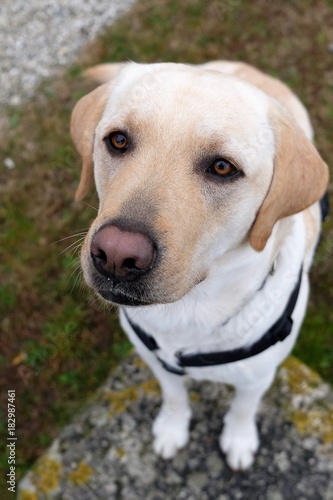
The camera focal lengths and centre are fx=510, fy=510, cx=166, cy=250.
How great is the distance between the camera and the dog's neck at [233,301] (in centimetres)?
240

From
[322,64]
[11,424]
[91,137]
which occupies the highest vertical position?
[91,137]

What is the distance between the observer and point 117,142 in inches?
87.4

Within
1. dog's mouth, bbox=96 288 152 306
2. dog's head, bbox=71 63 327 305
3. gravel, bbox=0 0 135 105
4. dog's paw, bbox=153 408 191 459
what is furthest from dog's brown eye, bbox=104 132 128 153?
gravel, bbox=0 0 135 105

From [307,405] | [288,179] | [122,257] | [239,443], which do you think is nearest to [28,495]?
[239,443]

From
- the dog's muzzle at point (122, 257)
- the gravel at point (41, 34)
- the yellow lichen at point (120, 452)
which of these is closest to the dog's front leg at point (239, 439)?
the yellow lichen at point (120, 452)

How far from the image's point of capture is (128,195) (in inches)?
77.7

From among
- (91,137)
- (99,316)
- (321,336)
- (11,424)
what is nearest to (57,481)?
(11,424)

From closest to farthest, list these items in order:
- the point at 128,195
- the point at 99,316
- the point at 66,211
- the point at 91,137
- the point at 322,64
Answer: the point at 128,195 → the point at 91,137 → the point at 99,316 → the point at 66,211 → the point at 322,64

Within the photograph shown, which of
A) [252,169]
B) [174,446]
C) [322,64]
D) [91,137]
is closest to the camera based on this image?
[252,169]

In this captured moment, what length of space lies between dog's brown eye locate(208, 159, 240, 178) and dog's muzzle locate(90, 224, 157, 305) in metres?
0.44

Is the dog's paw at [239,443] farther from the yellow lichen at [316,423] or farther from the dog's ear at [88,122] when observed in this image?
the dog's ear at [88,122]

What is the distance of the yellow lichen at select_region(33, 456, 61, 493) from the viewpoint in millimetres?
3779

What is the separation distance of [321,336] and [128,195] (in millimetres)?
2831

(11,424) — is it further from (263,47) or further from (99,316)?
(263,47)
